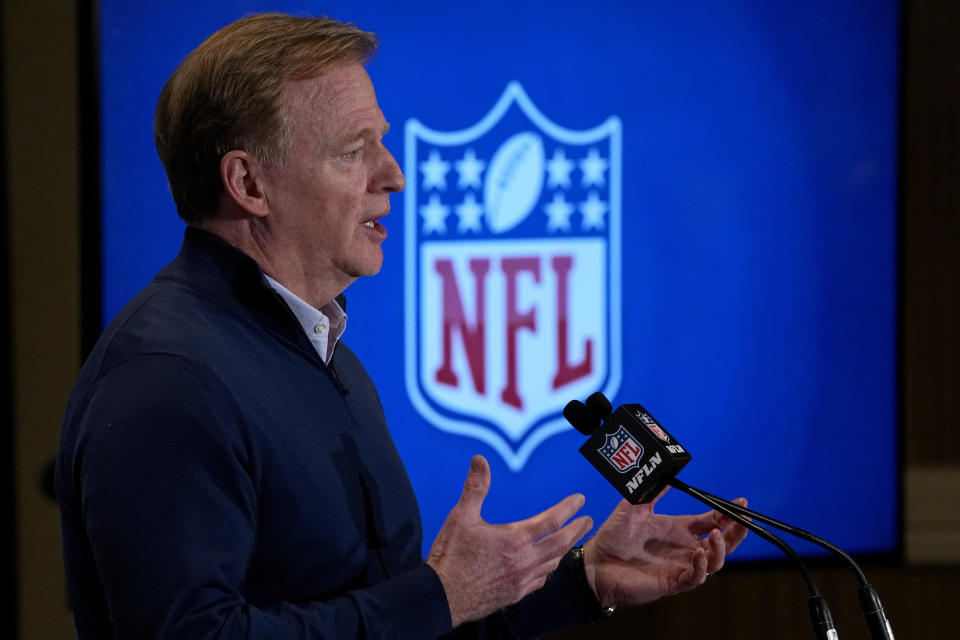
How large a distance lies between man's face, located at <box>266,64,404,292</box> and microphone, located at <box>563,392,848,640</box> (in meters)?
0.40

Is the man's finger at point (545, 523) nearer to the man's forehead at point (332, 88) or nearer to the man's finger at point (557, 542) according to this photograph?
the man's finger at point (557, 542)

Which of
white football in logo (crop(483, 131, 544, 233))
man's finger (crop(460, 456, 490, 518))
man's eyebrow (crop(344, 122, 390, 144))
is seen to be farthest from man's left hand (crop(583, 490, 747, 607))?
white football in logo (crop(483, 131, 544, 233))

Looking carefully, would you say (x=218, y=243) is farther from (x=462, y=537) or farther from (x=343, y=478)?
(x=462, y=537)

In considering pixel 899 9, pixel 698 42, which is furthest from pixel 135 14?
pixel 899 9

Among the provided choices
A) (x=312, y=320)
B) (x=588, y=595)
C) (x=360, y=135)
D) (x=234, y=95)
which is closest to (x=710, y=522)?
(x=588, y=595)

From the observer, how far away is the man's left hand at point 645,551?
153cm

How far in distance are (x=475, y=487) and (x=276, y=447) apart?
244 millimetres

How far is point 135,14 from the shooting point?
7.56 ft

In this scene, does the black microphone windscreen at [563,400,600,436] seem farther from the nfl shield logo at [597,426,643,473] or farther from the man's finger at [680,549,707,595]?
the man's finger at [680,549,707,595]

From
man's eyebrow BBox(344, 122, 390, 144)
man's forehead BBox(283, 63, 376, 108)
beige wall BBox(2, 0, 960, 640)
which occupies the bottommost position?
beige wall BBox(2, 0, 960, 640)

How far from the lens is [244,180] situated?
1.40m

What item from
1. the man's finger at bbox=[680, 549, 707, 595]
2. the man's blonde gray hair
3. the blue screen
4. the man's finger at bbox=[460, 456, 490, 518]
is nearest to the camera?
the man's finger at bbox=[460, 456, 490, 518]

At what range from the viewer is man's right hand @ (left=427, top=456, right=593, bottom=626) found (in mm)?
1225

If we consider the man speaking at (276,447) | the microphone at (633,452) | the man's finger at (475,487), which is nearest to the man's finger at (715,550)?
the man speaking at (276,447)
